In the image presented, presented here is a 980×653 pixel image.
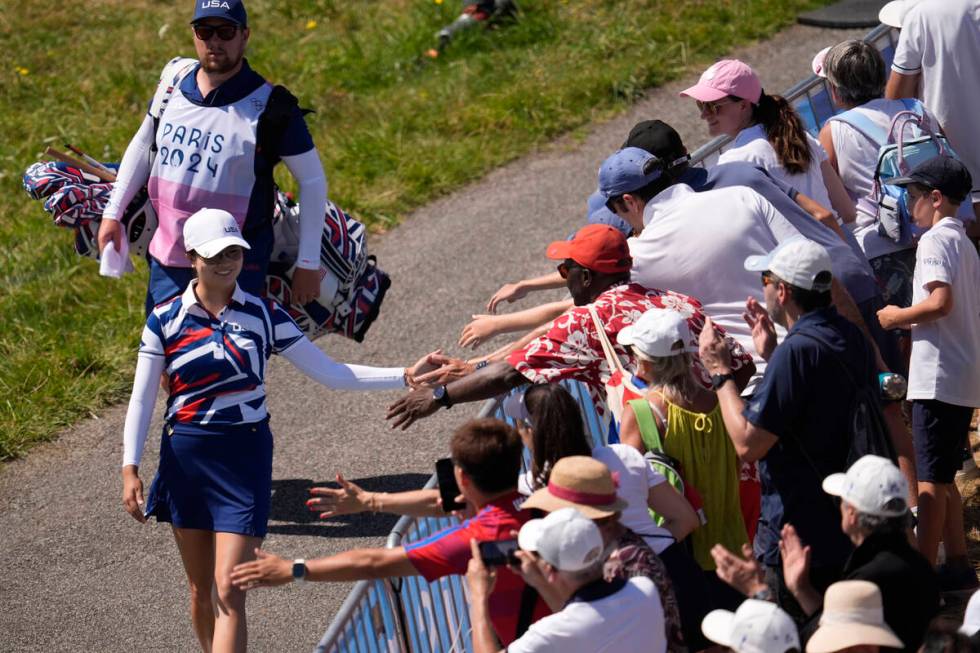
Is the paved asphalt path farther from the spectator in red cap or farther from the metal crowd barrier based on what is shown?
the spectator in red cap

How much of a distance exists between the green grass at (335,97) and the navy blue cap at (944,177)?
4.92 metres

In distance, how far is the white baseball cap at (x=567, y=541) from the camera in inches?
145

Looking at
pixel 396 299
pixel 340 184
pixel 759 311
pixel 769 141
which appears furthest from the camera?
pixel 340 184

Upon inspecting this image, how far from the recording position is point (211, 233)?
5262mm

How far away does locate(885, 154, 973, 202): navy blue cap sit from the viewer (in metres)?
5.48

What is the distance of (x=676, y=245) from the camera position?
5.26 meters

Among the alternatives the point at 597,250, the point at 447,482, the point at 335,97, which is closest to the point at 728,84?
the point at 597,250

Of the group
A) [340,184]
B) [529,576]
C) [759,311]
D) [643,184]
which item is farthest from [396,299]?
[529,576]

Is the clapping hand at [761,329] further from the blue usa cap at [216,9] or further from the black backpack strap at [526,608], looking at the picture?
the blue usa cap at [216,9]

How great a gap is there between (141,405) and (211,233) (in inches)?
27.0

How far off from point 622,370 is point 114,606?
2.87 m

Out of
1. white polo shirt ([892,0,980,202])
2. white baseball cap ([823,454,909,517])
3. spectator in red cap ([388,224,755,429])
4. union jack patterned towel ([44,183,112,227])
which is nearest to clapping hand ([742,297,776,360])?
spectator in red cap ([388,224,755,429])

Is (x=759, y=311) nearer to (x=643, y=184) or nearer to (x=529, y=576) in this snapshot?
(x=643, y=184)

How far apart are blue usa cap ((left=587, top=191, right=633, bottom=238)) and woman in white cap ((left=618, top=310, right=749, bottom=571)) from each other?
60.9 inches
